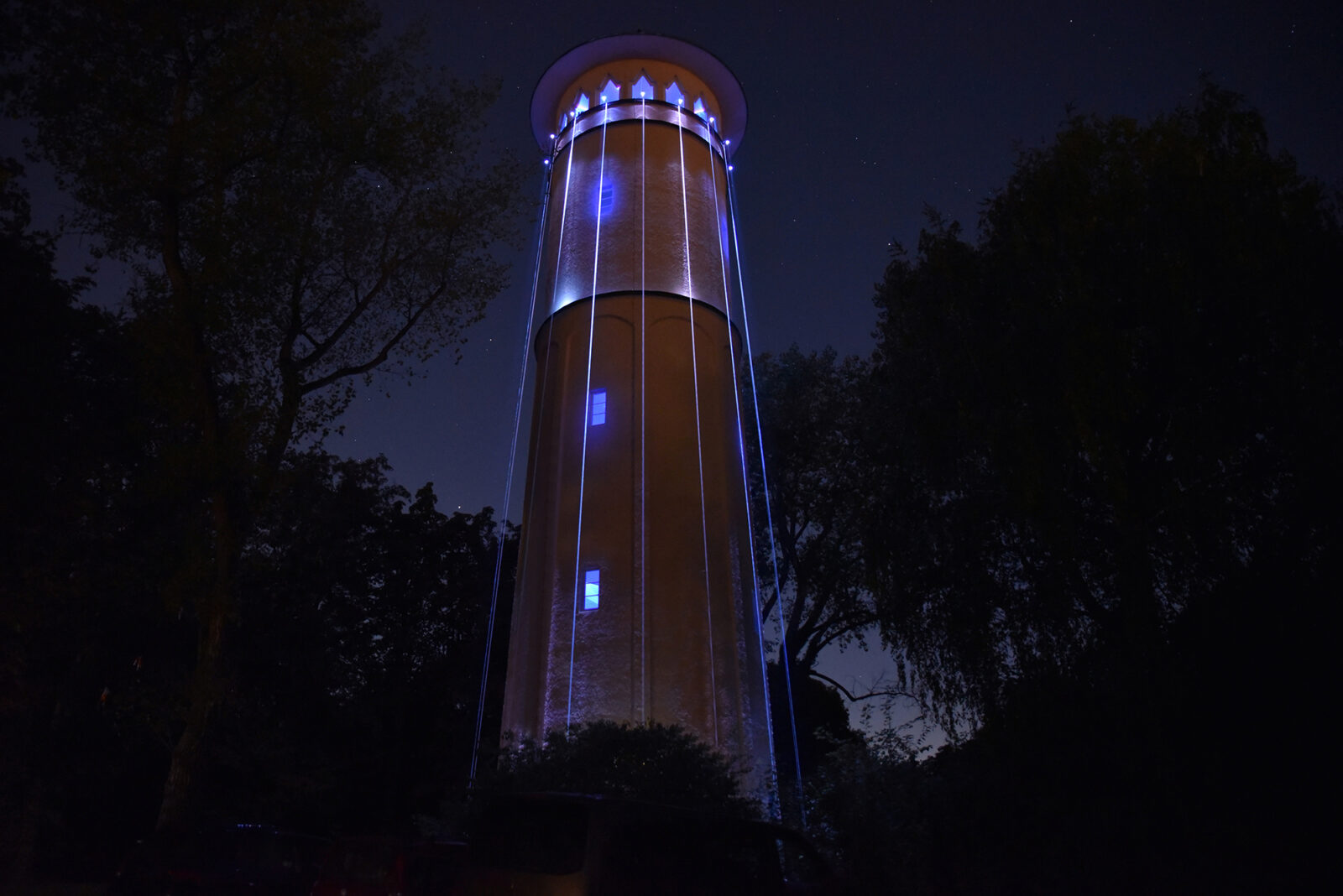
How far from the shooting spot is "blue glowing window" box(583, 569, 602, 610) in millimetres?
17516

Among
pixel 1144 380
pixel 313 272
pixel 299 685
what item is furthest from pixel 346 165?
pixel 299 685

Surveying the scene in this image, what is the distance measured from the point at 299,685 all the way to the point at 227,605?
12620 mm

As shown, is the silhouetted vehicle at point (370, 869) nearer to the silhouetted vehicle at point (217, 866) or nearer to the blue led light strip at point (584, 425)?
the silhouetted vehicle at point (217, 866)

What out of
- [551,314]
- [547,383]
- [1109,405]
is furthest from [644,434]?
[1109,405]

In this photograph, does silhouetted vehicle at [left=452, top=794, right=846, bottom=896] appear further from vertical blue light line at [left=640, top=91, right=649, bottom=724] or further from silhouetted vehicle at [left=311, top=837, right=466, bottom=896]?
vertical blue light line at [left=640, top=91, right=649, bottom=724]

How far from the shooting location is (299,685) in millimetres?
23812

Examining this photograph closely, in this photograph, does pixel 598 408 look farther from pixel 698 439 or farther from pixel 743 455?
pixel 743 455

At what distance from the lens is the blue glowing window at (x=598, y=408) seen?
19.6 meters

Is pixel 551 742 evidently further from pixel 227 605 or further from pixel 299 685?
pixel 299 685

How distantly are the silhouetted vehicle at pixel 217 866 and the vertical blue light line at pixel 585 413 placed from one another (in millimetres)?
4399

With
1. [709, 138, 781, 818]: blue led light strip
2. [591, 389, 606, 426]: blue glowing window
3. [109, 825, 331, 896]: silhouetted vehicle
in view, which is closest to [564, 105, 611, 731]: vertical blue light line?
[591, 389, 606, 426]: blue glowing window

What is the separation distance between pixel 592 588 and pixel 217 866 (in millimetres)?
7990

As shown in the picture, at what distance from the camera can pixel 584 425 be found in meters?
19.7

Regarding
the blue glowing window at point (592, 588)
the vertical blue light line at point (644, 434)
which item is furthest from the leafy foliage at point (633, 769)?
the blue glowing window at point (592, 588)
